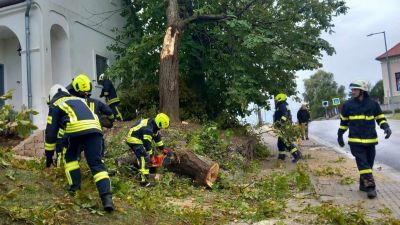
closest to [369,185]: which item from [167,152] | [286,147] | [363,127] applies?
[363,127]

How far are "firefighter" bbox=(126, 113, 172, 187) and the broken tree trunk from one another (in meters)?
0.27

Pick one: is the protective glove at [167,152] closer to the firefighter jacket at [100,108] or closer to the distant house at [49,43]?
the firefighter jacket at [100,108]

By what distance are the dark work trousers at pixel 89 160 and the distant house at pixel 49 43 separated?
24.3 feet

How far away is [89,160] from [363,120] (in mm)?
4329

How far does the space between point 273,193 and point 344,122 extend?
5.43 ft

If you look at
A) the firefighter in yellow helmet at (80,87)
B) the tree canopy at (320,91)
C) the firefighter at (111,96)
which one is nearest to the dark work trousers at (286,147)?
the firefighter at (111,96)

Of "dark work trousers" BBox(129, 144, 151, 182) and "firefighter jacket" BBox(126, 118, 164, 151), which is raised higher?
"firefighter jacket" BBox(126, 118, 164, 151)

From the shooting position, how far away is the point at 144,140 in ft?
26.1

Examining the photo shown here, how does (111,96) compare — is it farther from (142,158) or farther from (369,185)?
(369,185)

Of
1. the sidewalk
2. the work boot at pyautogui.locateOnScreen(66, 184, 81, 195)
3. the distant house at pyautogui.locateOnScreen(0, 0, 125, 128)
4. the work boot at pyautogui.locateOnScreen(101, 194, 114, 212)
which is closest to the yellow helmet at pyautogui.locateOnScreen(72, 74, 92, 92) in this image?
the work boot at pyautogui.locateOnScreen(66, 184, 81, 195)

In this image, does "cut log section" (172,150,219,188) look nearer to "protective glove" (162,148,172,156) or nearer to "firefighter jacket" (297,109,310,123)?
"protective glove" (162,148,172,156)

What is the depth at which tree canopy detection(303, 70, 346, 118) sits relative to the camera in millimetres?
68500

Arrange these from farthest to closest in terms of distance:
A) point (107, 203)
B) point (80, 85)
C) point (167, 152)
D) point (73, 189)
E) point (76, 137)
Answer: point (167, 152)
point (80, 85)
point (73, 189)
point (76, 137)
point (107, 203)

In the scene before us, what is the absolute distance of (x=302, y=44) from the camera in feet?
45.0
